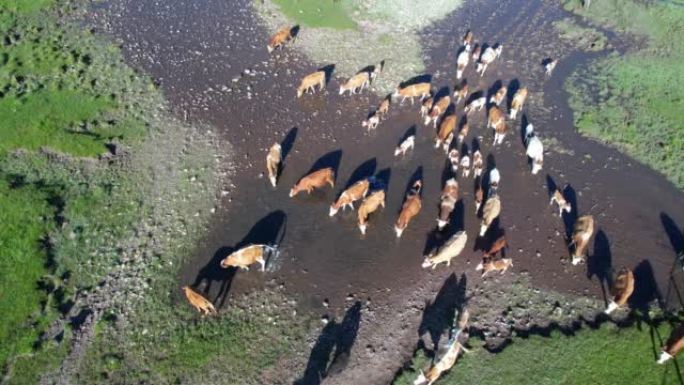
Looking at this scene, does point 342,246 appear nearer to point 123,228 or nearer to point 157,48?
point 123,228

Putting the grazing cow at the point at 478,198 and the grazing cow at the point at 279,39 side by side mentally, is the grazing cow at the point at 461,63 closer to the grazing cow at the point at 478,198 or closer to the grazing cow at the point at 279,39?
the grazing cow at the point at 478,198

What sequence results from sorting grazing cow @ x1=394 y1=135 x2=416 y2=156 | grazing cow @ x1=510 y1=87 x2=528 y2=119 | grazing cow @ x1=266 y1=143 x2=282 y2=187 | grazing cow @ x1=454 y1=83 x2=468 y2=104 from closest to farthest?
grazing cow @ x1=266 y1=143 x2=282 y2=187, grazing cow @ x1=394 y1=135 x2=416 y2=156, grazing cow @ x1=510 y1=87 x2=528 y2=119, grazing cow @ x1=454 y1=83 x2=468 y2=104

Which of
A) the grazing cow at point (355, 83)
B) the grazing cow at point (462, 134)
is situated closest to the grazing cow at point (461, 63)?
the grazing cow at point (462, 134)

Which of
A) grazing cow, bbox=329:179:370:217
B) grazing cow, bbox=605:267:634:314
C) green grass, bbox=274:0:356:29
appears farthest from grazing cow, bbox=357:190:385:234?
green grass, bbox=274:0:356:29

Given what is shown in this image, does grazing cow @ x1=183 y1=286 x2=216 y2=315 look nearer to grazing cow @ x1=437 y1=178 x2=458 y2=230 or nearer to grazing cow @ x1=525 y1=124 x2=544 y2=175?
grazing cow @ x1=437 y1=178 x2=458 y2=230

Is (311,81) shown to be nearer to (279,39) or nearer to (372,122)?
(372,122)

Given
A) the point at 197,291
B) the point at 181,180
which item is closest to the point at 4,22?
the point at 181,180

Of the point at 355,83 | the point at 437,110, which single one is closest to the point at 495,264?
A: the point at 437,110

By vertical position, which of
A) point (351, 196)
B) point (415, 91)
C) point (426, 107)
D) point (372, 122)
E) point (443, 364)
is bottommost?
point (443, 364)
